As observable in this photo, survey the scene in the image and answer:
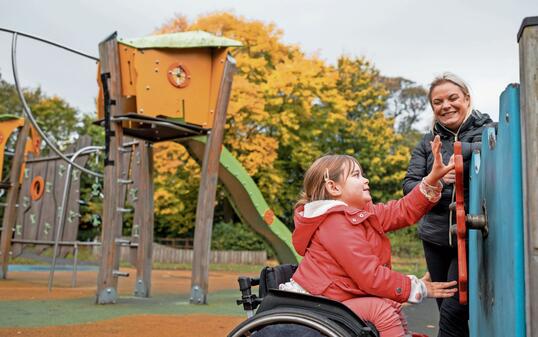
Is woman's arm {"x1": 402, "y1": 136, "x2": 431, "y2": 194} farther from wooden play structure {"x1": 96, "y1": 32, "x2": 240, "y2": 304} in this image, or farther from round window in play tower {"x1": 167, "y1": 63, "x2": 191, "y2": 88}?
round window in play tower {"x1": 167, "y1": 63, "x2": 191, "y2": 88}

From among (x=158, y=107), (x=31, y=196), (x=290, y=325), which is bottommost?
(x=290, y=325)

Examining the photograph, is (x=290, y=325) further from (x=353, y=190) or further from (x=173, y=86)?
(x=173, y=86)

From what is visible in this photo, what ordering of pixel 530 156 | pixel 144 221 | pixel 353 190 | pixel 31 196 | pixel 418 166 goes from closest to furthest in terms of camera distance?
pixel 530 156
pixel 353 190
pixel 418 166
pixel 144 221
pixel 31 196

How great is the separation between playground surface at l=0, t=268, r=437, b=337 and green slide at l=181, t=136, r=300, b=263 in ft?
5.23

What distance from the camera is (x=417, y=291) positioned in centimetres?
206

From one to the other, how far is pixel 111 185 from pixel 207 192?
1303 mm

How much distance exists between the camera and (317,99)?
80.8ft

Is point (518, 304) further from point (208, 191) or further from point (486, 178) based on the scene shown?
point (208, 191)

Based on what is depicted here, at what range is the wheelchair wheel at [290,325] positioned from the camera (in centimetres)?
182

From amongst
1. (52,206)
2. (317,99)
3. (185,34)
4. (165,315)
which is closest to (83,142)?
(52,206)

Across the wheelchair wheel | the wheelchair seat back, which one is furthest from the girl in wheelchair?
the wheelchair wheel

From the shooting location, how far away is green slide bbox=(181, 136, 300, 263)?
29.7ft

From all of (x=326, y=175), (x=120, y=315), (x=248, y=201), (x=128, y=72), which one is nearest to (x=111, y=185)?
(x=128, y=72)

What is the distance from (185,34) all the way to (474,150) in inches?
230
